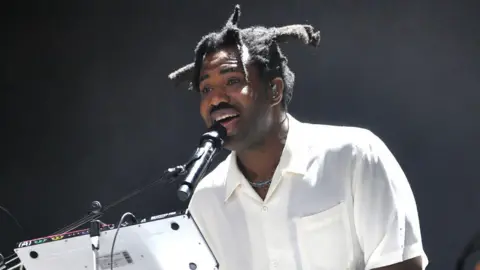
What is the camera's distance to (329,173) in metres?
1.75

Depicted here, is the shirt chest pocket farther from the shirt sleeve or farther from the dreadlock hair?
the dreadlock hair

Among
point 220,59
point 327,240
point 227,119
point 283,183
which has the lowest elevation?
point 327,240

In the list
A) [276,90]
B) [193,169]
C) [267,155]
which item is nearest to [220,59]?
[276,90]

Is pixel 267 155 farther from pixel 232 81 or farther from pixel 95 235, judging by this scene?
pixel 95 235

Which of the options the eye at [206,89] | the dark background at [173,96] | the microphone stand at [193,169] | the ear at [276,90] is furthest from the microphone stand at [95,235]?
the dark background at [173,96]

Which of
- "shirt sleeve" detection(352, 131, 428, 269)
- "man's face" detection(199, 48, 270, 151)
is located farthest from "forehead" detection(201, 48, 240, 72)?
"shirt sleeve" detection(352, 131, 428, 269)

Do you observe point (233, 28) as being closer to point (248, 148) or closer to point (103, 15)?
point (248, 148)

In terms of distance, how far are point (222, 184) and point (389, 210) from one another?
0.53 meters

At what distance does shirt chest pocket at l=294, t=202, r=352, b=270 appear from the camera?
172 centimetres

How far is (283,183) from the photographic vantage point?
180cm

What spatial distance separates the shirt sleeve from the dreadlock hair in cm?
34

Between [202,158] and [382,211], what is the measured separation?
0.54 metres

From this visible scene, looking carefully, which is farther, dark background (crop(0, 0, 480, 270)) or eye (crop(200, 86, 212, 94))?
dark background (crop(0, 0, 480, 270))

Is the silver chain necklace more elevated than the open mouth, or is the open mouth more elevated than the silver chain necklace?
the open mouth
